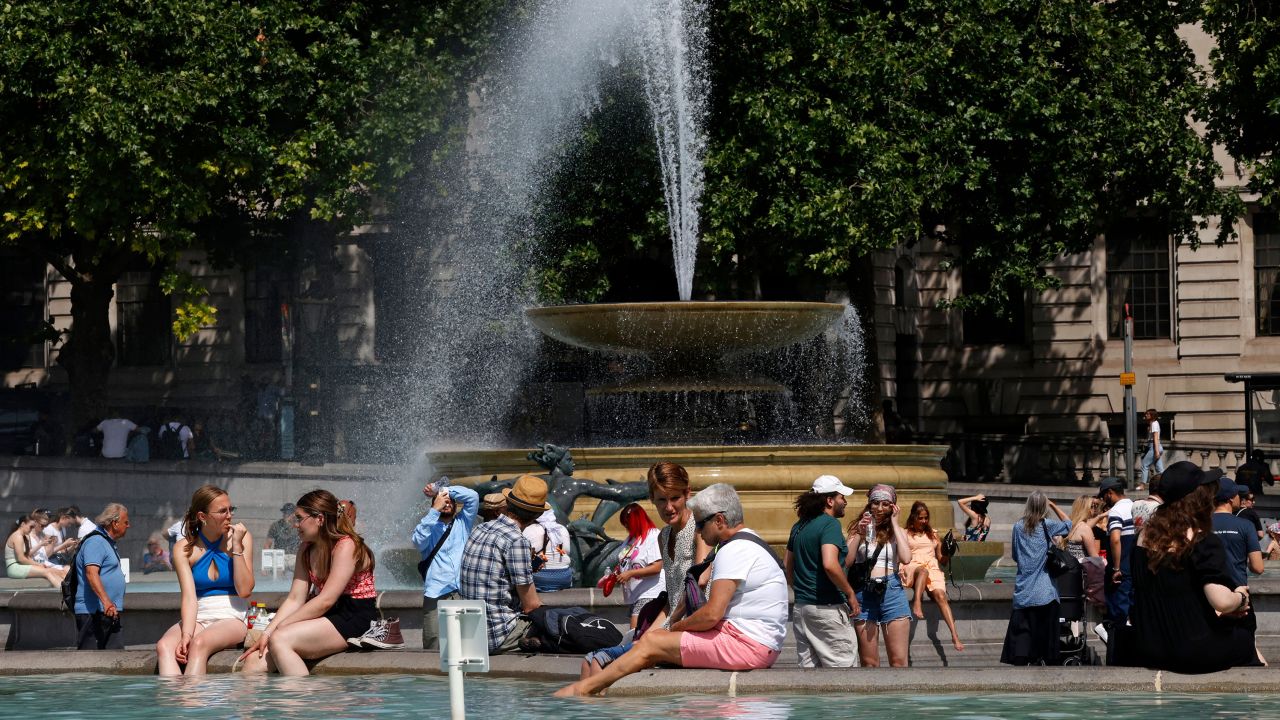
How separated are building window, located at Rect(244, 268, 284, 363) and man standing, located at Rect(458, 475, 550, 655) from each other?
35.8 metres

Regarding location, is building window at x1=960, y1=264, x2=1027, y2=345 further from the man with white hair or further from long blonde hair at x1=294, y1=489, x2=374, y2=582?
the man with white hair

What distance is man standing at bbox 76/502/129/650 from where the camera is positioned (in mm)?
13141

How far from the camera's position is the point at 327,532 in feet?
37.7

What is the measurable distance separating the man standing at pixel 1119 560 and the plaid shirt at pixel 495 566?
144 inches

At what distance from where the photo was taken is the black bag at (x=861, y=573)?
12.3 m

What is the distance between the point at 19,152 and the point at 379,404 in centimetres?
1098

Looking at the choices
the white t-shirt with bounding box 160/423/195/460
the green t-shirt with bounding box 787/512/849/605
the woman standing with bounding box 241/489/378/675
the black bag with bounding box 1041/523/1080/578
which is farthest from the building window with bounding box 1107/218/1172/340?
the woman standing with bounding box 241/489/378/675

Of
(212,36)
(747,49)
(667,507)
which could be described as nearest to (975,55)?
(747,49)

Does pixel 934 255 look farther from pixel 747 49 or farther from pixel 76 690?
pixel 76 690

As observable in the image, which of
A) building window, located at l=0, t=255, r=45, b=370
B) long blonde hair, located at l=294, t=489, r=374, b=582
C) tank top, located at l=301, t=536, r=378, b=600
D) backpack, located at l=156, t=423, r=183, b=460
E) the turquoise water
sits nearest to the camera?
the turquoise water

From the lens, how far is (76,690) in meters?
Result: 11.1

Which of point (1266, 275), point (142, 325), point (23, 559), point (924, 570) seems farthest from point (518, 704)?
point (142, 325)

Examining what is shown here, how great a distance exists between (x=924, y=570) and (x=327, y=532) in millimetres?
4347

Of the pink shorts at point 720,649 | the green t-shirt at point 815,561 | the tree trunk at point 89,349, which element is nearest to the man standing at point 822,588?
the green t-shirt at point 815,561
